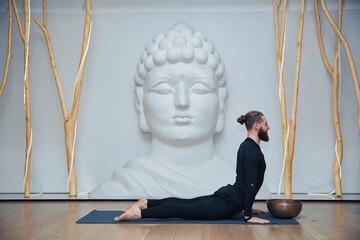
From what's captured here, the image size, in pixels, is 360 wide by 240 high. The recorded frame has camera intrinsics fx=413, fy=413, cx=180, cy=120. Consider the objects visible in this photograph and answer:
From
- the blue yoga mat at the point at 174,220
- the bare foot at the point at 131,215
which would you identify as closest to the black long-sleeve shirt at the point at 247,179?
the blue yoga mat at the point at 174,220

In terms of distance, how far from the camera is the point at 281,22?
474cm

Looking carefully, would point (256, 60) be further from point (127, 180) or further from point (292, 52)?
point (127, 180)

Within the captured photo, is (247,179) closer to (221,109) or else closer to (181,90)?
(181,90)

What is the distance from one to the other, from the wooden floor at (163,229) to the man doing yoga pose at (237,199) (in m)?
0.10

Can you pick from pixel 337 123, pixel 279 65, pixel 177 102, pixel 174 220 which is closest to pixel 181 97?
pixel 177 102

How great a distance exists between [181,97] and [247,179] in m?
1.50

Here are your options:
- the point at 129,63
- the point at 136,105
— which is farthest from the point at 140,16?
the point at 136,105

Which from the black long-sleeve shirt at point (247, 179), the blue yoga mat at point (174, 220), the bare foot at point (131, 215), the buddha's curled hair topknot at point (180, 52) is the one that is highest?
the buddha's curled hair topknot at point (180, 52)

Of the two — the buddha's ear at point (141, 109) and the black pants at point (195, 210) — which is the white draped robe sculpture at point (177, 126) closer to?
the buddha's ear at point (141, 109)

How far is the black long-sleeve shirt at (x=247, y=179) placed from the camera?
265cm

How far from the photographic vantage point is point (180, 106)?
399cm

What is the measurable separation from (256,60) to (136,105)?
149cm

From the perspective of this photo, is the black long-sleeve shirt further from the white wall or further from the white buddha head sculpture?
the white wall

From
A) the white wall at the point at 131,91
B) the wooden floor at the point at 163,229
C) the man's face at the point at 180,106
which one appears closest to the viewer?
the wooden floor at the point at 163,229
